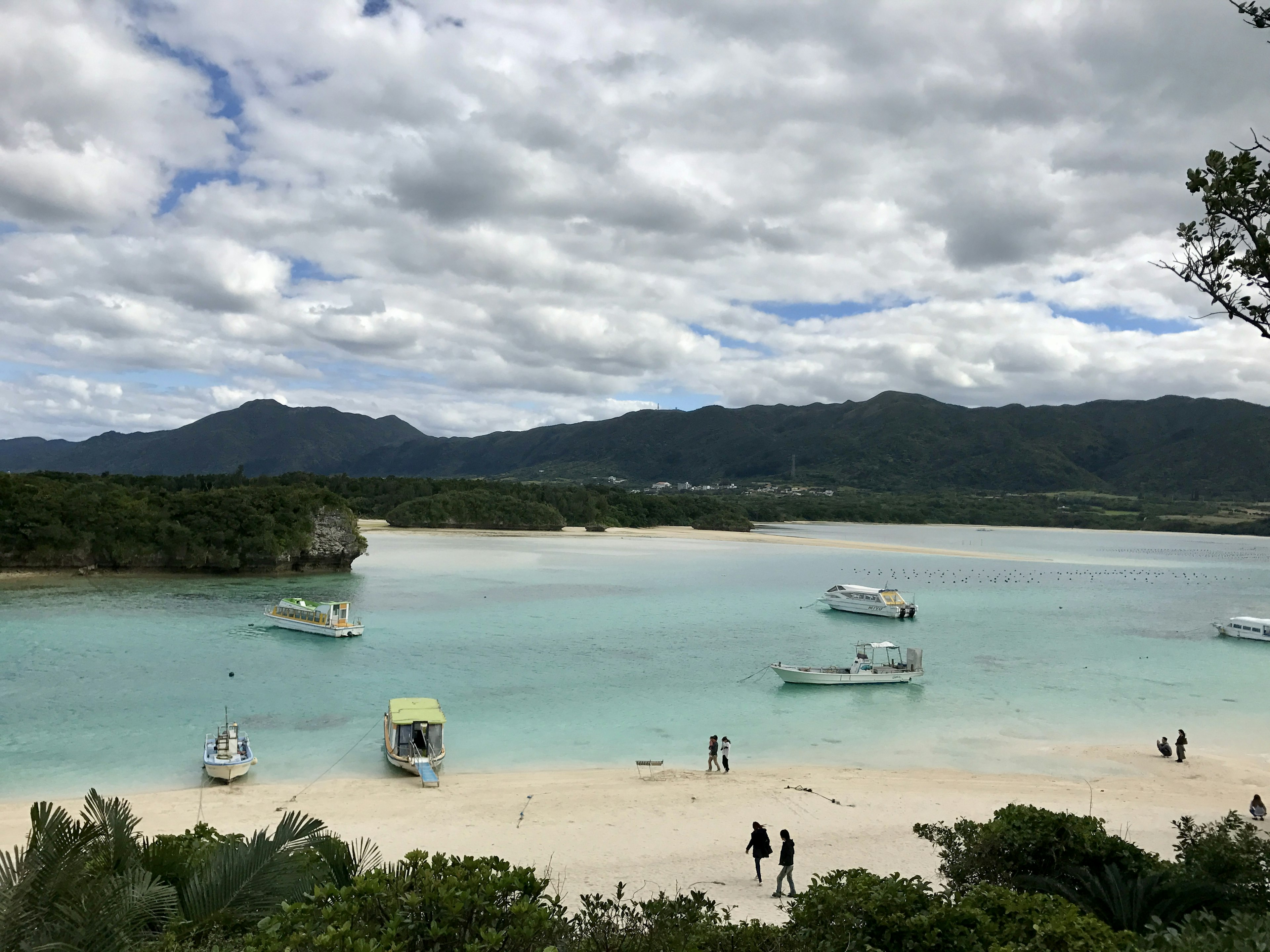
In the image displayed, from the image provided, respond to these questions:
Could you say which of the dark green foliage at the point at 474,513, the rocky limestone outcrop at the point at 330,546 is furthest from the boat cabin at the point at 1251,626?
the dark green foliage at the point at 474,513

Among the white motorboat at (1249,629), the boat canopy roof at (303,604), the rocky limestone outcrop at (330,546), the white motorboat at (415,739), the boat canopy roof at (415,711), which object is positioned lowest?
the white motorboat at (1249,629)

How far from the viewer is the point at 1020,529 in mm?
161125

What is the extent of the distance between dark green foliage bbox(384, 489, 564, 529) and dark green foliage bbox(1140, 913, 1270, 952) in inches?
4440

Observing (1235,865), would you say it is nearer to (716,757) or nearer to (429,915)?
(429,915)

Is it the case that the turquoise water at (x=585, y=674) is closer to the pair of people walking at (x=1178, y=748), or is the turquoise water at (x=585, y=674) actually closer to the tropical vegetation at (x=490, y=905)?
the pair of people walking at (x=1178, y=748)

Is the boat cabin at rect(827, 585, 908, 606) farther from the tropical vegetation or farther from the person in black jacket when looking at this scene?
Result: the tropical vegetation

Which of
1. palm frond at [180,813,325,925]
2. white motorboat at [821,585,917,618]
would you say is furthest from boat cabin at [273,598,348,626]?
palm frond at [180,813,325,925]

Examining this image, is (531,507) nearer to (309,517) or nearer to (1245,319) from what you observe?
(309,517)

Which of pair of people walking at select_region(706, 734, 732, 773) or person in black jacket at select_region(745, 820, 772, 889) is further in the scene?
pair of people walking at select_region(706, 734, 732, 773)

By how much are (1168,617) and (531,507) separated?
273ft

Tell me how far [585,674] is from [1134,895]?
86.1 ft

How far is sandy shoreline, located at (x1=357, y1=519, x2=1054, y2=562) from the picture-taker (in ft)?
326

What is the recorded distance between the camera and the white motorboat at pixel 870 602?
169ft

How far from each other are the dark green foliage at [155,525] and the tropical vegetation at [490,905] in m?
58.2
